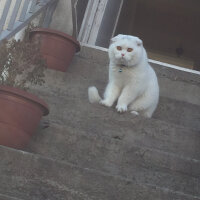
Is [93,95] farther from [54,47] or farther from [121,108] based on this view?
[54,47]

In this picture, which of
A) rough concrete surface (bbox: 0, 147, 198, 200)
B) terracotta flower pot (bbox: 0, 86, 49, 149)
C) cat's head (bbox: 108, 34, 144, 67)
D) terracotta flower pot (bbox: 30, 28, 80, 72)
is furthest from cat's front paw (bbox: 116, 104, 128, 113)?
rough concrete surface (bbox: 0, 147, 198, 200)

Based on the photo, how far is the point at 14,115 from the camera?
A: 2730mm

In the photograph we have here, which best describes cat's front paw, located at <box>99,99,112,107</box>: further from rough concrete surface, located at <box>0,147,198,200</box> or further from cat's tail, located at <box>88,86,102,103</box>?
rough concrete surface, located at <box>0,147,198,200</box>

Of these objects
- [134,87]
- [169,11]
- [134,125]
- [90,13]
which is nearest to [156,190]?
[134,125]

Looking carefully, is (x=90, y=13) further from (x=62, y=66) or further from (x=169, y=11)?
(x=169, y=11)

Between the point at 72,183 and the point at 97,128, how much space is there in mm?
900

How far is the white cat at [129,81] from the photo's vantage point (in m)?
3.54

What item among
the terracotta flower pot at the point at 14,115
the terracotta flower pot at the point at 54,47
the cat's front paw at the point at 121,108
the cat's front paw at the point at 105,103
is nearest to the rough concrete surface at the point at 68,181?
the terracotta flower pot at the point at 14,115

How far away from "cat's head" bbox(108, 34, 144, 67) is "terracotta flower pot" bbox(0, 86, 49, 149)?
3.27 ft

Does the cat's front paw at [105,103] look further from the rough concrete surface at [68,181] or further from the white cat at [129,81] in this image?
the rough concrete surface at [68,181]

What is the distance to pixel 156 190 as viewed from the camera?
2.44m

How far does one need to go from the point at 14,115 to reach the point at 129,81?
1.24 metres

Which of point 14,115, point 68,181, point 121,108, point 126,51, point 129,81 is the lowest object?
point 68,181

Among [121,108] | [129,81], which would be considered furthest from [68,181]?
[129,81]
